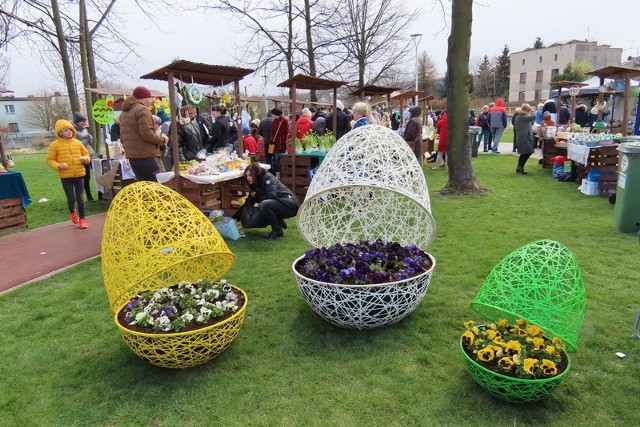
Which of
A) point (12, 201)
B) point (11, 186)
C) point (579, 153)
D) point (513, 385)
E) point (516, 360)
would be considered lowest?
point (513, 385)

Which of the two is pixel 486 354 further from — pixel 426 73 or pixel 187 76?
pixel 426 73

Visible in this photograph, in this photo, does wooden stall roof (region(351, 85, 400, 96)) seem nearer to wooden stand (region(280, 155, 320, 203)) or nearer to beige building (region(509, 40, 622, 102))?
wooden stand (region(280, 155, 320, 203))

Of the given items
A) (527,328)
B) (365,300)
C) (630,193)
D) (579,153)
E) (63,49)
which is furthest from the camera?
(63,49)

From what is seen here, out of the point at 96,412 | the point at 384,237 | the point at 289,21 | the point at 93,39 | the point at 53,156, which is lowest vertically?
the point at 96,412

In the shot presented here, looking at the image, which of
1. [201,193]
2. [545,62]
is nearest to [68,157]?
[201,193]

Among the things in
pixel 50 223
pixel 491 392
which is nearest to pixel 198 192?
pixel 50 223

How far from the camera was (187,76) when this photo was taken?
597cm

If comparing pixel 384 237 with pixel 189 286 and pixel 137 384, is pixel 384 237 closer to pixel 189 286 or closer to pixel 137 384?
pixel 189 286

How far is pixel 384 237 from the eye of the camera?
15.2 feet

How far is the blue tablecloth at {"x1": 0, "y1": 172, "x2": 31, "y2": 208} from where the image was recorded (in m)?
6.45

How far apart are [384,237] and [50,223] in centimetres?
574

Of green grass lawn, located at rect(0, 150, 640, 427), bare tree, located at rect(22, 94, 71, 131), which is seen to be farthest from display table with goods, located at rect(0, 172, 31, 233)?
bare tree, located at rect(22, 94, 71, 131)

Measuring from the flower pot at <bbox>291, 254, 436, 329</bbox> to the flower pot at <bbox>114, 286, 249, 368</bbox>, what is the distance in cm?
59

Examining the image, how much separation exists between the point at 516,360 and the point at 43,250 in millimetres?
5725
